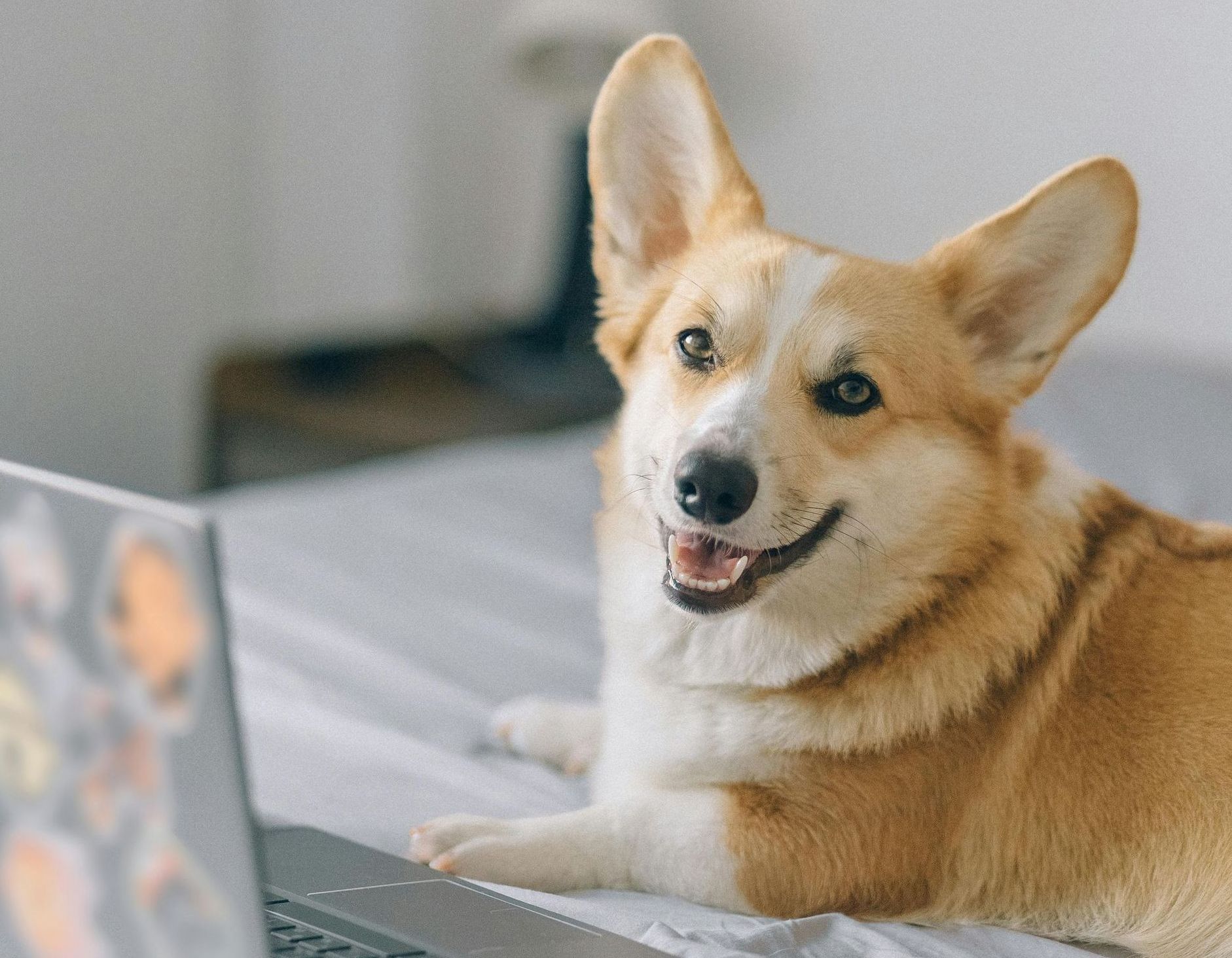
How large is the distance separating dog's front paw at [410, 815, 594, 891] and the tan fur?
15cm

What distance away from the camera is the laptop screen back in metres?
0.59

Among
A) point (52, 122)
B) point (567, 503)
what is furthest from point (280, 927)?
point (52, 122)

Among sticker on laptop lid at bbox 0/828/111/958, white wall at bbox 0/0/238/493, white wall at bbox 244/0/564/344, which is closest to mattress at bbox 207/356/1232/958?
sticker on laptop lid at bbox 0/828/111/958

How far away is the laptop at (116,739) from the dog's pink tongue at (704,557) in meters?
0.58

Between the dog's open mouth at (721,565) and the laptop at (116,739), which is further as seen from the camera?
the dog's open mouth at (721,565)

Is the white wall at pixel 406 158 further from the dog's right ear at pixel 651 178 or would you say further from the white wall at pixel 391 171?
the dog's right ear at pixel 651 178

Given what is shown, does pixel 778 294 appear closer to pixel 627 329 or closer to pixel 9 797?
pixel 627 329

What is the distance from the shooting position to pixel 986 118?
9.31 feet

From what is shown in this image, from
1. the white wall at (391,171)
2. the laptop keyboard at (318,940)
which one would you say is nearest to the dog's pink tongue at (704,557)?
the laptop keyboard at (318,940)

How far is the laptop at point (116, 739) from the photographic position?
0.59m

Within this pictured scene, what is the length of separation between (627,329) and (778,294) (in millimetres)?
204

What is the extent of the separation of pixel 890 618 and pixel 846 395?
0.21 meters

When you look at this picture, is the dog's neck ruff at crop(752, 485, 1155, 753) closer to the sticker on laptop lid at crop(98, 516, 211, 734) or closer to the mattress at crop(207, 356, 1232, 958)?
the mattress at crop(207, 356, 1232, 958)

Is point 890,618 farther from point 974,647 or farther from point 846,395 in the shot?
point 846,395
